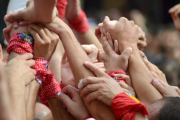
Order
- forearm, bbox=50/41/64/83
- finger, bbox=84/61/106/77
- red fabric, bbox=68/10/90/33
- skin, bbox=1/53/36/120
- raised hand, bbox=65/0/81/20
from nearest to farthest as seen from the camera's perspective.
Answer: skin, bbox=1/53/36/120
finger, bbox=84/61/106/77
forearm, bbox=50/41/64/83
raised hand, bbox=65/0/81/20
red fabric, bbox=68/10/90/33

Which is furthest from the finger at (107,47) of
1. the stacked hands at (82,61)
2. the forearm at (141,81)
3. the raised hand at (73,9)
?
the raised hand at (73,9)

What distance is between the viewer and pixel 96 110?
1.15 metres

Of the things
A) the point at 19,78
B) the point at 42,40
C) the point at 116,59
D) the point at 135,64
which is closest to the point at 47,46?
the point at 42,40

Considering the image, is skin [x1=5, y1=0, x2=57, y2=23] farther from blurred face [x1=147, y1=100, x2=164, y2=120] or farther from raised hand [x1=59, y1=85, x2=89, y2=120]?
blurred face [x1=147, y1=100, x2=164, y2=120]

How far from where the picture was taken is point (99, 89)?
113cm

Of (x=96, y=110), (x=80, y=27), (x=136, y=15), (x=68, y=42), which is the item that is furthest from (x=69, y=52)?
(x=136, y=15)

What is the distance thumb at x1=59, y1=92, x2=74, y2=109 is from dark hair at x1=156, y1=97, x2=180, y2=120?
1.46 ft

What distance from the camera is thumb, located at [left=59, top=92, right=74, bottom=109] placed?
1224 mm

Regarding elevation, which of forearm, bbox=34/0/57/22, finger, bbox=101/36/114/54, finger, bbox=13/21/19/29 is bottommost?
finger, bbox=101/36/114/54

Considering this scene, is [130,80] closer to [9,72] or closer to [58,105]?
[58,105]

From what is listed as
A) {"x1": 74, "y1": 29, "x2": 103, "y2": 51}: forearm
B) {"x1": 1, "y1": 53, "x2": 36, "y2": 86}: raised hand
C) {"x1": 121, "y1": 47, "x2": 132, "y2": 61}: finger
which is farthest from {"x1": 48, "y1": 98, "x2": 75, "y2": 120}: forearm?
{"x1": 74, "y1": 29, "x2": 103, "y2": 51}: forearm

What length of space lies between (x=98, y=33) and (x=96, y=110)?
593 mm

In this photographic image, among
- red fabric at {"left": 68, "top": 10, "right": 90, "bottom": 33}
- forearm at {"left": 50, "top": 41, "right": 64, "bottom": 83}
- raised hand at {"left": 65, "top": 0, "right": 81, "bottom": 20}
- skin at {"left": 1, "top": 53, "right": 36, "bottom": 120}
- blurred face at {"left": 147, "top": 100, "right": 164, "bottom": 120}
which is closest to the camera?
skin at {"left": 1, "top": 53, "right": 36, "bottom": 120}

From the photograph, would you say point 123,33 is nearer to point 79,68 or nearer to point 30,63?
point 79,68
